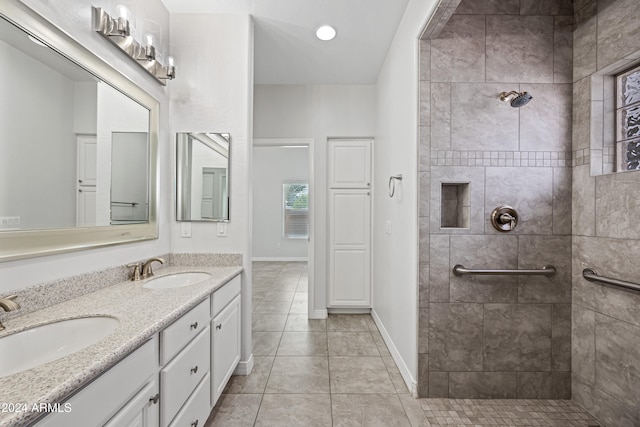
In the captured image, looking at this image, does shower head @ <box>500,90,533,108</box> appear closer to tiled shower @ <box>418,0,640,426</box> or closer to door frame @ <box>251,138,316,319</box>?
tiled shower @ <box>418,0,640,426</box>

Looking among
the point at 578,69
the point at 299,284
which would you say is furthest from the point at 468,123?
the point at 299,284

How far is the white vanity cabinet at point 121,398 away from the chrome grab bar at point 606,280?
7.51 ft

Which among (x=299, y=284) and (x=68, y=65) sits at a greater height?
(x=68, y=65)

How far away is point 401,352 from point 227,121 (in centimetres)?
227

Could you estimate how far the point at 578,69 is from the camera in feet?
6.40

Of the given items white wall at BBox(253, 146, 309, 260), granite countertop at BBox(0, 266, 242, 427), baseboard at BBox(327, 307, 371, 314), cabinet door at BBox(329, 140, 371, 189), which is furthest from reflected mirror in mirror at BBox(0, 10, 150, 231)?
white wall at BBox(253, 146, 309, 260)

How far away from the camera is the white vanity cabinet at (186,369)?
1210 mm

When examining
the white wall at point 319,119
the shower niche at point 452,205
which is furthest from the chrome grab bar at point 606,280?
the white wall at point 319,119

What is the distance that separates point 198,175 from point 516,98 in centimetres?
225

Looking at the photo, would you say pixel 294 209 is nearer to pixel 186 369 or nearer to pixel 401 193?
pixel 401 193

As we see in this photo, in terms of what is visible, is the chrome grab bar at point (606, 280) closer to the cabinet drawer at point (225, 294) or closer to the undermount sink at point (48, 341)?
the cabinet drawer at point (225, 294)

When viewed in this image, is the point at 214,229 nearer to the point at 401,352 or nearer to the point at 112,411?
the point at 112,411

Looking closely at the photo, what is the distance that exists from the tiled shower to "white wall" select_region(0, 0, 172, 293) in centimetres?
186

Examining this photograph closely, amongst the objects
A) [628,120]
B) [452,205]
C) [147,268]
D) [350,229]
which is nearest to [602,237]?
[628,120]
